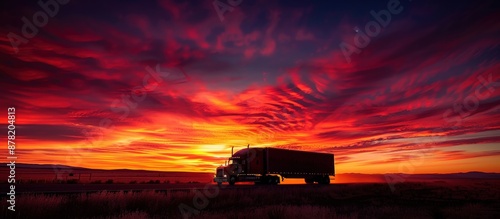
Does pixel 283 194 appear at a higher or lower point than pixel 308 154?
lower

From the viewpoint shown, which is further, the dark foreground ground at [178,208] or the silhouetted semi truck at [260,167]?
the silhouetted semi truck at [260,167]

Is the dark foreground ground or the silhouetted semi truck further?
the silhouetted semi truck

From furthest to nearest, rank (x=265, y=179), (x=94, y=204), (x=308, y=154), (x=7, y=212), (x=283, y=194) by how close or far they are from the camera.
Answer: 1. (x=308, y=154)
2. (x=265, y=179)
3. (x=283, y=194)
4. (x=94, y=204)
5. (x=7, y=212)

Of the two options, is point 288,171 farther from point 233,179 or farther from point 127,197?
point 127,197

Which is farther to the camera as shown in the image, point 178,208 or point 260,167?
point 260,167

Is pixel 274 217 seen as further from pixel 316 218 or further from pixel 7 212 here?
pixel 7 212

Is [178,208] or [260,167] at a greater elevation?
[260,167]

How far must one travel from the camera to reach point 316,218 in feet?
43.1

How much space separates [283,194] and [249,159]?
12981mm

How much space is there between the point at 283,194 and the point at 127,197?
11687 millimetres

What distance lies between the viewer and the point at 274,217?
547 inches

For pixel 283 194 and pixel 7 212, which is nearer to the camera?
pixel 7 212

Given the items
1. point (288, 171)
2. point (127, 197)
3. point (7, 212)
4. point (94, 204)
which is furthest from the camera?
point (288, 171)

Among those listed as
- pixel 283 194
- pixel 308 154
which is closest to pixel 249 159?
pixel 308 154
